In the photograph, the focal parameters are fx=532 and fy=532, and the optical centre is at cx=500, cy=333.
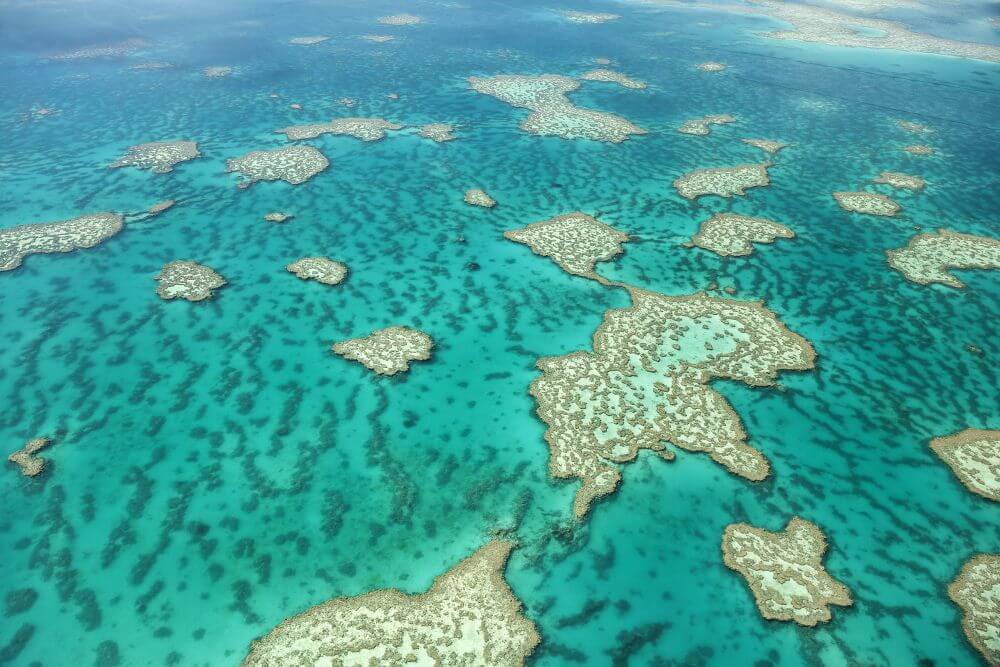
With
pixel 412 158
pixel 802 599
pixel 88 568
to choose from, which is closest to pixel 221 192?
pixel 412 158

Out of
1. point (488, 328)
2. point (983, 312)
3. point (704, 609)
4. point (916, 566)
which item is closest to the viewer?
point (704, 609)

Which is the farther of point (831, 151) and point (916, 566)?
point (831, 151)

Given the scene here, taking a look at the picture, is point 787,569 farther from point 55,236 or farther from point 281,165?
point 55,236

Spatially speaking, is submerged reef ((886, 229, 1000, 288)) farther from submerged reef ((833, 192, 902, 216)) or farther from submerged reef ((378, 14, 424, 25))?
submerged reef ((378, 14, 424, 25))

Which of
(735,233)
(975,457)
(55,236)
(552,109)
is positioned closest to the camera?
(975,457)

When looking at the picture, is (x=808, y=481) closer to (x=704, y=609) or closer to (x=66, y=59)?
(x=704, y=609)

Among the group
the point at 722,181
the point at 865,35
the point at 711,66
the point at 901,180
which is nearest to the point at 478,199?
the point at 722,181
